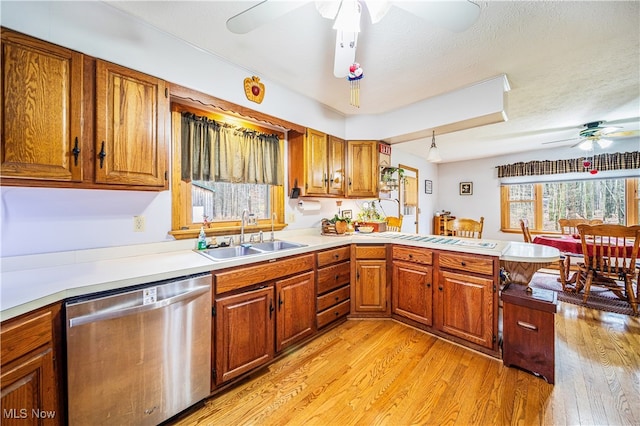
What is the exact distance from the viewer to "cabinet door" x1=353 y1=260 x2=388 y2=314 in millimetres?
2672

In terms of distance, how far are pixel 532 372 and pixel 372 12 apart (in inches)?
104

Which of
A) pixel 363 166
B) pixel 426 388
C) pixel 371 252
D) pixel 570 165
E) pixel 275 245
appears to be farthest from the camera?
pixel 570 165

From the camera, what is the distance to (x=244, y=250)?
221 cm

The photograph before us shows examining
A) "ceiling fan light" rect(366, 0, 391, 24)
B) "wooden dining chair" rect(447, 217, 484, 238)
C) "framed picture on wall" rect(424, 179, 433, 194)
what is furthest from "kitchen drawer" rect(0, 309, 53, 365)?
"framed picture on wall" rect(424, 179, 433, 194)

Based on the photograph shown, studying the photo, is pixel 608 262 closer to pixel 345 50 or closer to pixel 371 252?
pixel 371 252

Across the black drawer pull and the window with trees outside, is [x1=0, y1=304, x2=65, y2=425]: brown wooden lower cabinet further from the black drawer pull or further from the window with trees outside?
the window with trees outside

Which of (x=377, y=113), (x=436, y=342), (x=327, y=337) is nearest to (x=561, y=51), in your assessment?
(x=377, y=113)

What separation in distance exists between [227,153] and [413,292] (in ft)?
7.52

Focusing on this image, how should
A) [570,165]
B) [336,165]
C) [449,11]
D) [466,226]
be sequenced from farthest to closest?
[570,165], [466,226], [336,165], [449,11]

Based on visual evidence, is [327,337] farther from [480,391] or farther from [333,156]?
[333,156]

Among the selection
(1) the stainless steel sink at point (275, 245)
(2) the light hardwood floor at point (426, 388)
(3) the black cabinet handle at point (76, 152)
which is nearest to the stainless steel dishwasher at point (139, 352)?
(2) the light hardwood floor at point (426, 388)

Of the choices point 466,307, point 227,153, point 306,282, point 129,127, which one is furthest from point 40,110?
point 466,307

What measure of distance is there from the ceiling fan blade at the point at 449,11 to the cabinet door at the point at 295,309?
1879mm

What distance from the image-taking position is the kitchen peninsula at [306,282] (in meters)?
1.25
